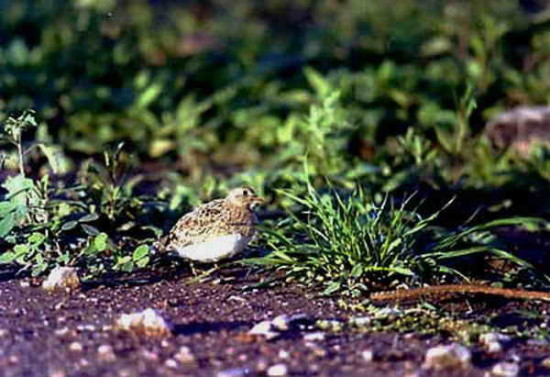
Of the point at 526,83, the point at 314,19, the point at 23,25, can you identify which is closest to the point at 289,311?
the point at 526,83

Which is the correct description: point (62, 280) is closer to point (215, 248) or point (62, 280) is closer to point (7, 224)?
point (7, 224)

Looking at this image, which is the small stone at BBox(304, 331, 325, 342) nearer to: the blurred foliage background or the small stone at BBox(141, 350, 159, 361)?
the small stone at BBox(141, 350, 159, 361)

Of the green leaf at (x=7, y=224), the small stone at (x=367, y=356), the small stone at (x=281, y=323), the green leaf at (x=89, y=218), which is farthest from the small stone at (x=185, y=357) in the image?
the green leaf at (x=89, y=218)

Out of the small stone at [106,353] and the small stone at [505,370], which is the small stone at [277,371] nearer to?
the small stone at [106,353]

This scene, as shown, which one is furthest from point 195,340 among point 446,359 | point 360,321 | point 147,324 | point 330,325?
point 446,359

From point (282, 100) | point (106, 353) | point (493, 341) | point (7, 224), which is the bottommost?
point (282, 100)

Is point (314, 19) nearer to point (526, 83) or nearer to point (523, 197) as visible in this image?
point (526, 83)
